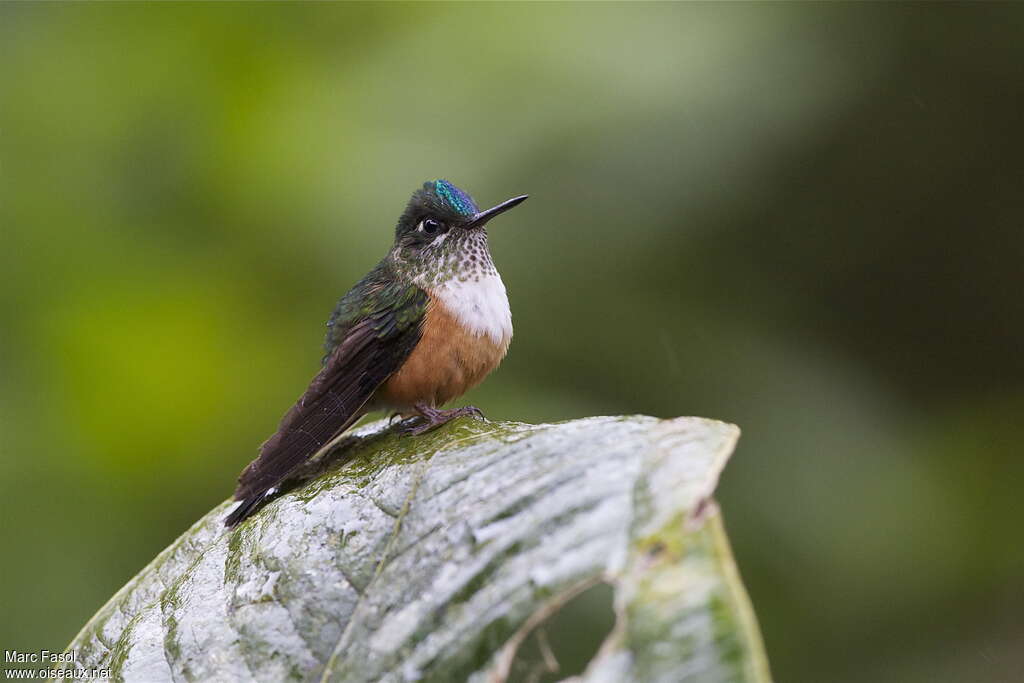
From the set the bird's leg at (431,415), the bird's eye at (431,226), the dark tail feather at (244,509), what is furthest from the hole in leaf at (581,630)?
the bird's eye at (431,226)

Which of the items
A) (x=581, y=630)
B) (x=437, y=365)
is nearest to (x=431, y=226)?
(x=437, y=365)

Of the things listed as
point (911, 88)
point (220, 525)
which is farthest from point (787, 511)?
point (220, 525)

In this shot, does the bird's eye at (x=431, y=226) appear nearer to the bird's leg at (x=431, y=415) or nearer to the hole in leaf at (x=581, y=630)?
the bird's leg at (x=431, y=415)

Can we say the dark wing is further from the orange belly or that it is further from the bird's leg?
the bird's leg

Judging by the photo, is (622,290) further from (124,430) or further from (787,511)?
(124,430)

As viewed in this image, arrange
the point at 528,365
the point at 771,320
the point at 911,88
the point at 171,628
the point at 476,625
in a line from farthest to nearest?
the point at 911,88, the point at 771,320, the point at 528,365, the point at 171,628, the point at 476,625

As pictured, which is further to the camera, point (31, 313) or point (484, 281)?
point (31, 313)

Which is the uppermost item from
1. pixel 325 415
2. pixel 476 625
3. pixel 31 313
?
pixel 31 313

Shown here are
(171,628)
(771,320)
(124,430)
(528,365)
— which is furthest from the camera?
(771,320)
